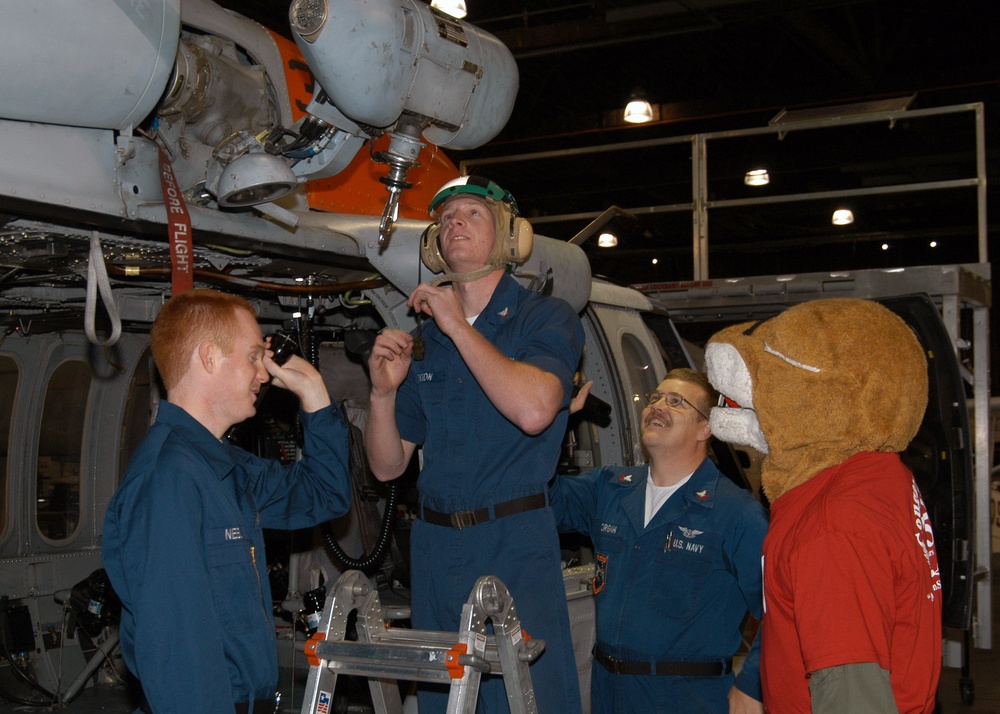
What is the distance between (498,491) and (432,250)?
89cm

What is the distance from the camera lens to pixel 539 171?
667 inches

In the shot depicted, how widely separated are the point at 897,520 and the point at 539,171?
15589 mm

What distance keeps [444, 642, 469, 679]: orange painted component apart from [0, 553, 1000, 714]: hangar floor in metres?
2.29

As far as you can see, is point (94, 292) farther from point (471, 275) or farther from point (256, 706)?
point (256, 706)

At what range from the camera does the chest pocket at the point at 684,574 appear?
307 cm

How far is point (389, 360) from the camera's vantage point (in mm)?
2969

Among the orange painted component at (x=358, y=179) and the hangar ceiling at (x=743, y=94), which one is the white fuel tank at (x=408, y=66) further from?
the hangar ceiling at (x=743, y=94)

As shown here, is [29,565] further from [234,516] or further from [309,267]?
[234,516]

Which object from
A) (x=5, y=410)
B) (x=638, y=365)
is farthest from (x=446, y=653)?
(x=5, y=410)

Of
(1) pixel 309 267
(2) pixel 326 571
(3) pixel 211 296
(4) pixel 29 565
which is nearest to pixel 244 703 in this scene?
(3) pixel 211 296

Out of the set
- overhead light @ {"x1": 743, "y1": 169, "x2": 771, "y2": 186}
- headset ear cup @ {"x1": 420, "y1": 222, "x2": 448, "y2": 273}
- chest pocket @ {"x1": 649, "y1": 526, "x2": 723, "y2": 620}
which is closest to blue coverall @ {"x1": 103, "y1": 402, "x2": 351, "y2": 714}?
headset ear cup @ {"x1": 420, "y1": 222, "x2": 448, "y2": 273}

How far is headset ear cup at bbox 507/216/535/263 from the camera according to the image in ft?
9.96

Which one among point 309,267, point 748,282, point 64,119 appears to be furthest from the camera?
point 748,282

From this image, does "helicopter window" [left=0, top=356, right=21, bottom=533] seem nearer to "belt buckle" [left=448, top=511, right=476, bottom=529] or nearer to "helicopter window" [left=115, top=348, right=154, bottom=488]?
"helicopter window" [left=115, top=348, right=154, bottom=488]
